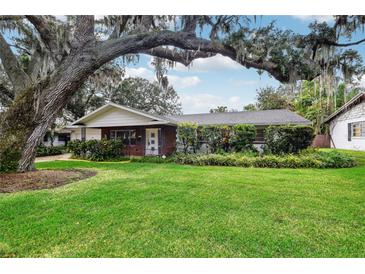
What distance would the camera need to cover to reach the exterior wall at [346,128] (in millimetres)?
13465

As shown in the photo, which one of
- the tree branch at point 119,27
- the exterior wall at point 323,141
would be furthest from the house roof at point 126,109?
the exterior wall at point 323,141

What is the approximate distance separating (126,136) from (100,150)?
9.97 feet

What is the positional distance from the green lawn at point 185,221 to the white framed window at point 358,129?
1008 cm

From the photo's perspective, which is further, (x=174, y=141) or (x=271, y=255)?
(x=174, y=141)

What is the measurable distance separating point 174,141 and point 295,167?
859 centimetres

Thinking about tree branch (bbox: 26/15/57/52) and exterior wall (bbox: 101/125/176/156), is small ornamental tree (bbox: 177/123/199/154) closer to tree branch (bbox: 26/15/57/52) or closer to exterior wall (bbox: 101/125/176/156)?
exterior wall (bbox: 101/125/176/156)

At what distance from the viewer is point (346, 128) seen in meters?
15.1

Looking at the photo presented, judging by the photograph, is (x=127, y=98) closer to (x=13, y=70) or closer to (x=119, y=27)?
(x=119, y=27)
